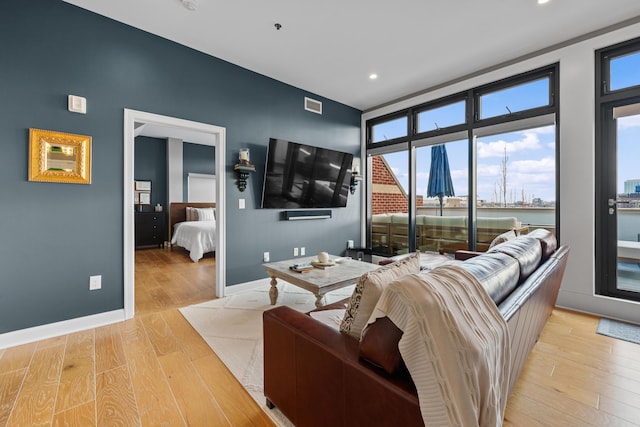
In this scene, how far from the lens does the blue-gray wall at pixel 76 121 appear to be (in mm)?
2201

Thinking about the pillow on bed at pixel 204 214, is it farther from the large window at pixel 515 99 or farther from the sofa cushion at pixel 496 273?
the sofa cushion at pixel 496 273

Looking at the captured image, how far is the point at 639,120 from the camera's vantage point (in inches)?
105

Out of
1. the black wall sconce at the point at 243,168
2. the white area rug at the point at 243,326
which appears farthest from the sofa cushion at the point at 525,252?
the black wall sconce at the point at 243,168

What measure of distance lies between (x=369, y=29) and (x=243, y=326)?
10.3ft

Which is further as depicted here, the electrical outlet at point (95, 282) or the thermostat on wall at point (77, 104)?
the electrical outlet at point (95, 282)

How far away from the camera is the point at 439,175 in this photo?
422 cm

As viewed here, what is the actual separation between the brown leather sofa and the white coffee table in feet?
3.10

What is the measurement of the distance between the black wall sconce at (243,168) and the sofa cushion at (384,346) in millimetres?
2831

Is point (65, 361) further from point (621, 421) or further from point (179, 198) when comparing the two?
point (179, 198)

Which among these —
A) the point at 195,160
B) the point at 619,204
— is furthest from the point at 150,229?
the point at 619,204

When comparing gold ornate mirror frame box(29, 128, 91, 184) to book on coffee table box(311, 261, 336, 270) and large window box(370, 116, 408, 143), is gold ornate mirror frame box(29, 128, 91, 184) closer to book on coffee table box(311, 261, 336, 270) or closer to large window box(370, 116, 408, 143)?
book on coffee table box(311, 261, 336, 270)

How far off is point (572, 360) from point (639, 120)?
2.43 meters

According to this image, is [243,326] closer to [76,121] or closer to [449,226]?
[76,121]

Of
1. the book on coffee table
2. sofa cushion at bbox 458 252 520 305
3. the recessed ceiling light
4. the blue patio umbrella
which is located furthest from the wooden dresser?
sofa cushion at bbox 458 252 520 305
